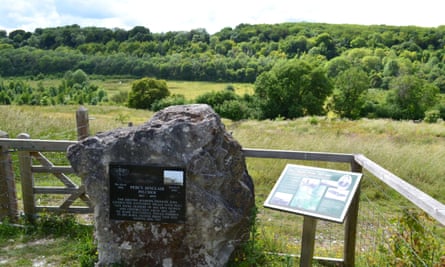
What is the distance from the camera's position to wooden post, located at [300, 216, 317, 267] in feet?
12.7

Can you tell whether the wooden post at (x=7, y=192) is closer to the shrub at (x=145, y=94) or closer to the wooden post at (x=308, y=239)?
the wooden post at (x=308, y=239)

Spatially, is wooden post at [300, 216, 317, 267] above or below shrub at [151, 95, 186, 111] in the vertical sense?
above

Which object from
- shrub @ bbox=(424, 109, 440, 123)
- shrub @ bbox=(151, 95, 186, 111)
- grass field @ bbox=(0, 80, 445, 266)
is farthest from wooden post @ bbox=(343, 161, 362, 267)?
shrub @ bbox=(151, 95, 186, 111)

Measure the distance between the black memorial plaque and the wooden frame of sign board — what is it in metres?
1.24

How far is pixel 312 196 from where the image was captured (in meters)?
3.84

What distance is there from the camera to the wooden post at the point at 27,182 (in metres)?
6.30

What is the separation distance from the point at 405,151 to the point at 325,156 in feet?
25.3

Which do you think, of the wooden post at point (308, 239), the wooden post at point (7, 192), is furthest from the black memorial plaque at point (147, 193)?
the wooden post at point (7, 192)

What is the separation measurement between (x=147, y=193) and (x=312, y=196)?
203 centimetres

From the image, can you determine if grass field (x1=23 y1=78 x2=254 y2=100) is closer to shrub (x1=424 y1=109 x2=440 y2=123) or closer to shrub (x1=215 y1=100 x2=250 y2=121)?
shrub (x1=215 y1=100 x2=250 y2=121)

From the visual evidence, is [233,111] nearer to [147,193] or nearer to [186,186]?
[147,193]

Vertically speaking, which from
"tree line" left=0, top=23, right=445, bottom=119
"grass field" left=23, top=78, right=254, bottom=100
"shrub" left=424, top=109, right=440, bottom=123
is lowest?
"grass field" left=23, top=78, right=254, bottom=100

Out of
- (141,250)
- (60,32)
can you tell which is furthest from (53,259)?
(60,32)

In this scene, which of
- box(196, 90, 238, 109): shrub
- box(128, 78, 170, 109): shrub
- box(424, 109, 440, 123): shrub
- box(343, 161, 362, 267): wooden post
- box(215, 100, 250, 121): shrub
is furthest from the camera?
box(128, 78, 170, 109): shrub
